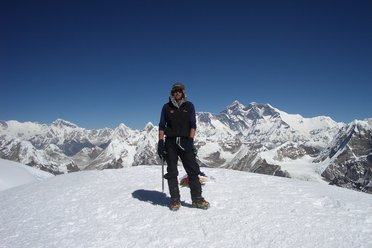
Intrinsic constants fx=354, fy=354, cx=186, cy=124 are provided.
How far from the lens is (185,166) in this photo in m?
12.3

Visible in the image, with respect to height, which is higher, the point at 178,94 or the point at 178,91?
the point at 178,91

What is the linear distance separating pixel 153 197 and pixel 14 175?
A: 1728 cm

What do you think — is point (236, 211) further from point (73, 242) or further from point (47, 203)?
point (47, 203)

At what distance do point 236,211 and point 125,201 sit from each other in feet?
14.2

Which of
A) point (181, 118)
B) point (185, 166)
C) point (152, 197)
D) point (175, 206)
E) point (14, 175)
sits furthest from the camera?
point (14, 175)

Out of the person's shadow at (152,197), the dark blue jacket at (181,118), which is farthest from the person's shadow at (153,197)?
the dark blue jacket at (181,118)

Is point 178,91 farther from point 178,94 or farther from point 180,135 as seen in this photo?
point 180,135

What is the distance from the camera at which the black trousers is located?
1211 centimetres

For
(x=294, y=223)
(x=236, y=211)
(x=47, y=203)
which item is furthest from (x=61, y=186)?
(x=294, y=223)

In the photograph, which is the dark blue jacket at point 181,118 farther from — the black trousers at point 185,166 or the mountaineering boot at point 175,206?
the mountaineering boot at point 175,206

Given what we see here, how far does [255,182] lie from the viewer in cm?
1688

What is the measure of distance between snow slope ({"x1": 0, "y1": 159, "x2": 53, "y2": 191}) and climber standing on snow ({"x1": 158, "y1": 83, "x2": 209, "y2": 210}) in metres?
16.9

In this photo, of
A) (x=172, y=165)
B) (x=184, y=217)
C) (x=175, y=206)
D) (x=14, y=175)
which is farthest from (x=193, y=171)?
(x=14, y=175)

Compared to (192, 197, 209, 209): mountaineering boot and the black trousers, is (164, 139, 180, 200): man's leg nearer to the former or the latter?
the black trousers
